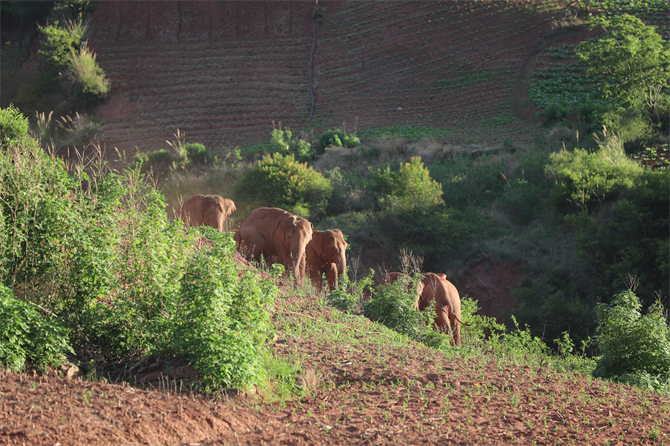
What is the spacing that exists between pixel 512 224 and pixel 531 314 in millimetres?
7134

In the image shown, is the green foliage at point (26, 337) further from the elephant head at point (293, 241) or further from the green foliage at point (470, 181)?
the green foliage at point (470, 181)

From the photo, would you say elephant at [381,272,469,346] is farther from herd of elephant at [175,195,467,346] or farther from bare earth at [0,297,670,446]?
bare earth at [0,297,670,446]

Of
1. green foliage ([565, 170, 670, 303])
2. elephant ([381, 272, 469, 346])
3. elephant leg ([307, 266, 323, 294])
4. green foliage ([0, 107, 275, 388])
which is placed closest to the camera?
green foliage ([0, 107, 275, 388])

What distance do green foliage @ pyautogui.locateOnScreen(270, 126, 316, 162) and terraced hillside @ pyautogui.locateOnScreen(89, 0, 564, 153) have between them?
142 inches

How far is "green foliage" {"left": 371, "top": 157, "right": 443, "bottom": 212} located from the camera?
23.8 m

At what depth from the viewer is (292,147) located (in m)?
32.2

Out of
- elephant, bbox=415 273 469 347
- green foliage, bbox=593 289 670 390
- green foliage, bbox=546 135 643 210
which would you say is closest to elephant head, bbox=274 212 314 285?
elephant, bbox=415 273 469 347

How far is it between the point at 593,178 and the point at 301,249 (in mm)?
13385

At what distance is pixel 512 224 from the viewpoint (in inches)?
938

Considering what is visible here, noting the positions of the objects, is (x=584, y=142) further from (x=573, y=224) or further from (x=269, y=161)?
(x=269, y=161)

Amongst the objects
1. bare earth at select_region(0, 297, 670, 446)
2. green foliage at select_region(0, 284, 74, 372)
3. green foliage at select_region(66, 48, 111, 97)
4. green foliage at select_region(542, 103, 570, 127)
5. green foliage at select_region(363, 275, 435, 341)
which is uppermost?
green foliage at select_region(66, 48, 111, 97)

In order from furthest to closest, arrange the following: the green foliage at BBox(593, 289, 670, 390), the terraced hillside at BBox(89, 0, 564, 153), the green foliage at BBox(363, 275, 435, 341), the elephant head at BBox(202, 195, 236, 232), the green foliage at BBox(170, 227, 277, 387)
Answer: the terraced hillside at BBox(89, 0, 564, 153)
the elephant head at BBox(202, 195, 236, 232)
the green foliage at BBox(363, 275, 435, 341)
the green foliage at BBox(593, 289, 670, 390)
the green foliage at BBox(170, 227, 277, 387)

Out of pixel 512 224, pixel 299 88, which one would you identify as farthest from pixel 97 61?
pixel 512 224

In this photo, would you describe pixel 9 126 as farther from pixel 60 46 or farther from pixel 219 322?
pixel 60 46
